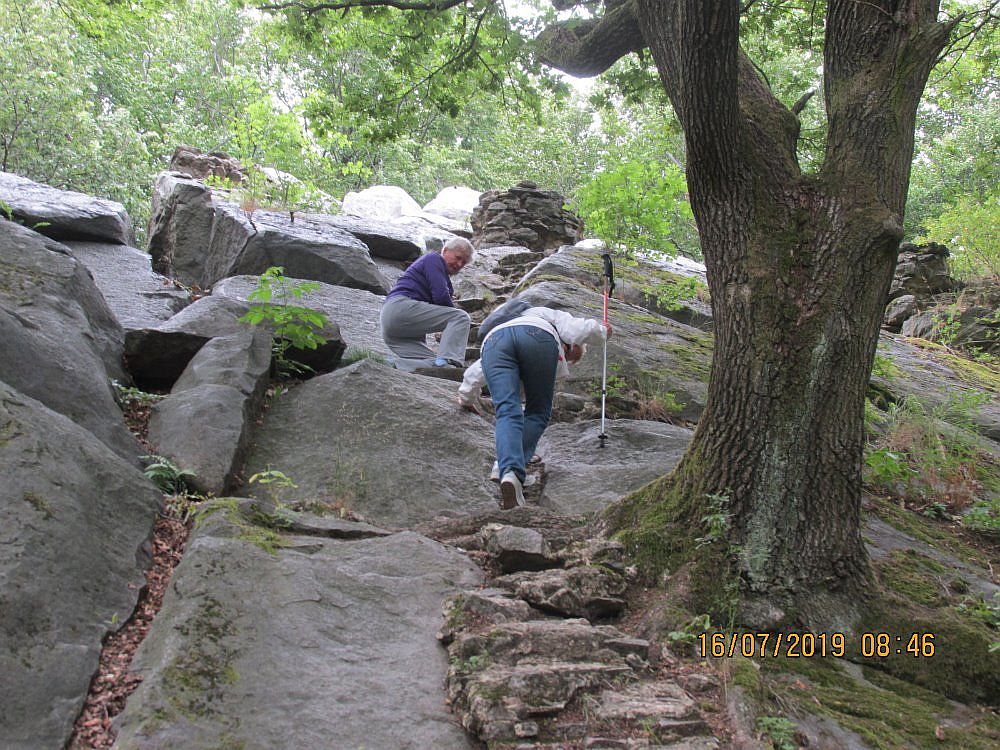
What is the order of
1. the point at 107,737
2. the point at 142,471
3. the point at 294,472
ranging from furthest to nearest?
the point at 294,472
the point at 142,471
the point at 107,737

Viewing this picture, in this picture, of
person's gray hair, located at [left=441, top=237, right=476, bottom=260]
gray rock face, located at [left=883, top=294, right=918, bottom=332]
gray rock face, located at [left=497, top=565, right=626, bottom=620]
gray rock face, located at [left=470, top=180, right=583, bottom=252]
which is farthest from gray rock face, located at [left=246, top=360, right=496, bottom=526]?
gray rock face, located at [left=470, top=180, right=583, bottom=252]

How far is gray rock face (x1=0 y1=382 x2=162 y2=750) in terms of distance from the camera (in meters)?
2.81

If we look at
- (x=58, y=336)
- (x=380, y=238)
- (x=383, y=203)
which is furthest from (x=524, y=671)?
(x=383, y=203)

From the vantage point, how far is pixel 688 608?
12.7 feet

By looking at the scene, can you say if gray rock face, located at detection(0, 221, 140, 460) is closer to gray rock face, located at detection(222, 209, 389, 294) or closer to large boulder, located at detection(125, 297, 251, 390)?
large boulder, located at detection(125, 297, 251, 390)

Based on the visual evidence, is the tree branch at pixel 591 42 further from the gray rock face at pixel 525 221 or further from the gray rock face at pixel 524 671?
the gray rock face at pixel 525 221

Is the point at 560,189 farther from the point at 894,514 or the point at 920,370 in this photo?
the point at 894,514

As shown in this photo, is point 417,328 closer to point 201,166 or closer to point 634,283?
point 634,283

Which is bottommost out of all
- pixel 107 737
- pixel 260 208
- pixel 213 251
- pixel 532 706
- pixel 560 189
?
pixel 107 737

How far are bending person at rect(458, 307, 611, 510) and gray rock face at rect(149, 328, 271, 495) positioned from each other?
1952mm

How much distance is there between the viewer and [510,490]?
17.8 ft

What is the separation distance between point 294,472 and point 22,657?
2863 mm

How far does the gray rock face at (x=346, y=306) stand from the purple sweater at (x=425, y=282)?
0.79 metres

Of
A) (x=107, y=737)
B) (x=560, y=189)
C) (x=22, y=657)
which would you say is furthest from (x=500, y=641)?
(x=560, y=189)
